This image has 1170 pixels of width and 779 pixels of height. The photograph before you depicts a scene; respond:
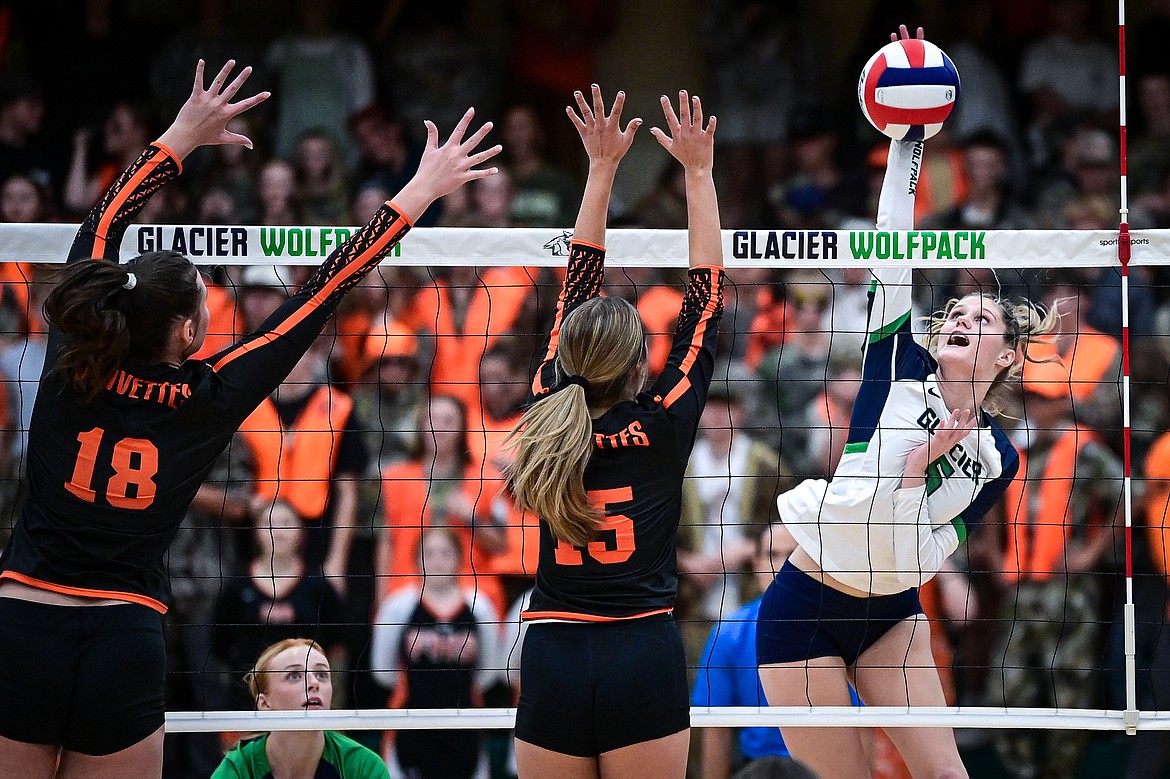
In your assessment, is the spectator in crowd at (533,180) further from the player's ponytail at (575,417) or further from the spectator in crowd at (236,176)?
the player's ponytail at (575,417)

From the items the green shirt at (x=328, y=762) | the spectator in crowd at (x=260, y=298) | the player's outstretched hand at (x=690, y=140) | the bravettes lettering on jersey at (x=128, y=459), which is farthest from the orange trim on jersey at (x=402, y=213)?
the spectator in crowd at (x=260, y=298)

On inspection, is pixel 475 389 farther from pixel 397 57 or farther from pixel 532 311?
pixel 397 57

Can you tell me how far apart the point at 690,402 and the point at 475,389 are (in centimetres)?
353

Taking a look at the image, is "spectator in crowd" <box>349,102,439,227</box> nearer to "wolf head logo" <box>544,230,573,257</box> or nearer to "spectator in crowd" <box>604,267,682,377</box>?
"spectator in crowd" <box>604,267,682,377</box>

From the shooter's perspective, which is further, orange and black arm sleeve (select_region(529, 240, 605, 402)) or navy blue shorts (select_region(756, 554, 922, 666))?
navy blue shorts (select_region(756, 554, 922, 666))

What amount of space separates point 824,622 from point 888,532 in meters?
0.36

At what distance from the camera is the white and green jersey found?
443 cm

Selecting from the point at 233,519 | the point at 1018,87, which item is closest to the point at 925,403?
the point at 233,519

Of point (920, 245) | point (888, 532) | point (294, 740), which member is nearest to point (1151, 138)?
point (920, 245)

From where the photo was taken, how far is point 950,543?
177 inches

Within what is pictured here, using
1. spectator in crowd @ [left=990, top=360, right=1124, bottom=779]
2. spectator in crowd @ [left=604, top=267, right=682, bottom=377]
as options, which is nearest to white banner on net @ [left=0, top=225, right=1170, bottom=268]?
spectator in crowd @ [left=990, top=360, right=1124, bottom=779]

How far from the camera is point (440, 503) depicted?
633cm

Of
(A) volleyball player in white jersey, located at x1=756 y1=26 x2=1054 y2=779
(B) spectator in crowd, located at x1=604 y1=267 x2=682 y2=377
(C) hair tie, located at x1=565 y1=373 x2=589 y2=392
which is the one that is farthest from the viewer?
(B) spectator in crowd, located at x1=604 y1=267 x2=682 y2=377

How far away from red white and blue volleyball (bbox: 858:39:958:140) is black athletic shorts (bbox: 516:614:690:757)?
6.31ft
